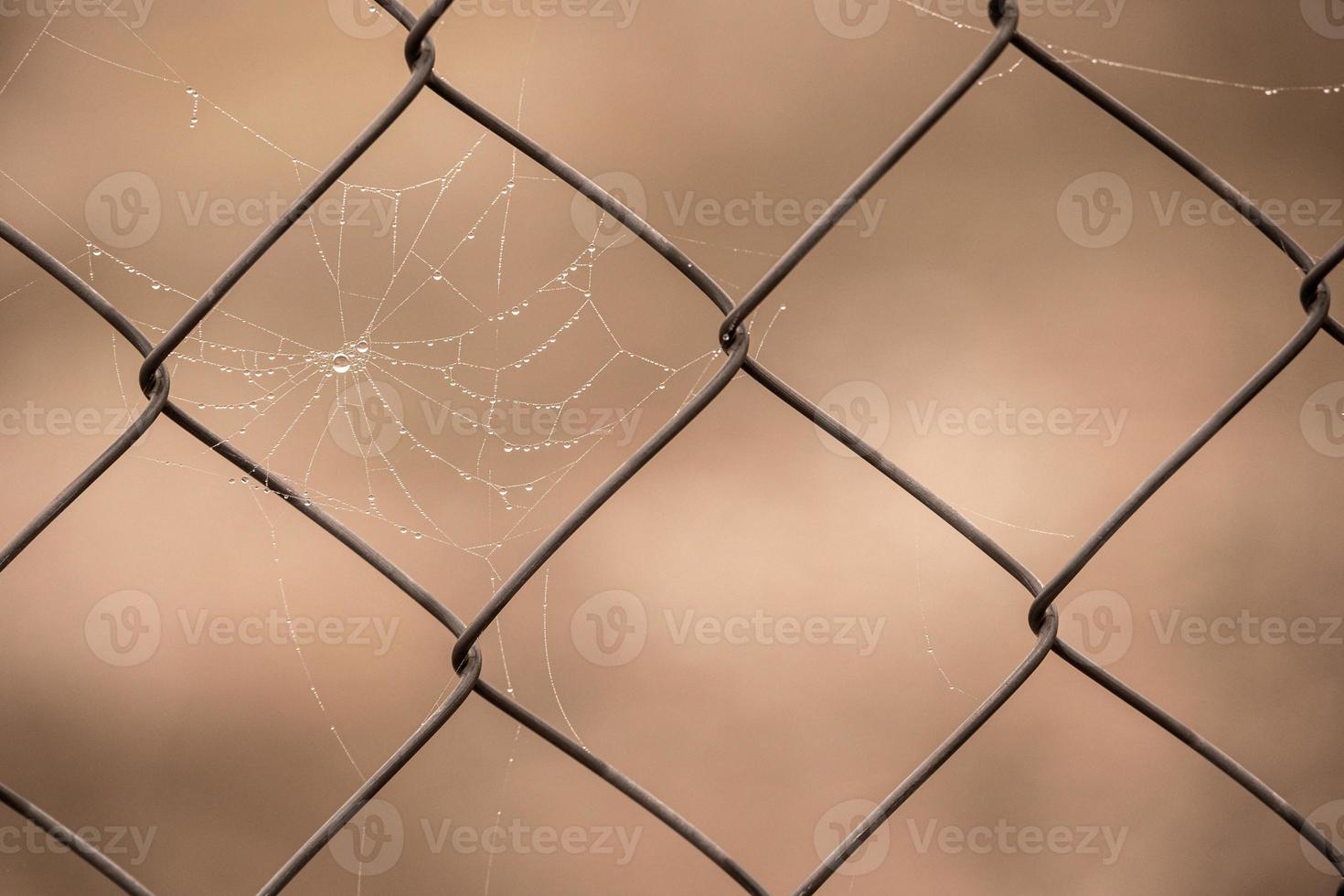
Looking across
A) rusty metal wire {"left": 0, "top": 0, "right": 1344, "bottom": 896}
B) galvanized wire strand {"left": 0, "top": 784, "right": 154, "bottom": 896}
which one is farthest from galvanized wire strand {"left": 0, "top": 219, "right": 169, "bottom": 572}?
galvanized wire strand {"left": 0, "top": 784, "right": 154, "bottom": 896}

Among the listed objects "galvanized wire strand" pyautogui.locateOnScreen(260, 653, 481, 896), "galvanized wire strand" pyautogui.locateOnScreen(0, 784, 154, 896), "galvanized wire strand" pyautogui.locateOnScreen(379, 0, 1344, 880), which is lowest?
"galvanized wire strand" pyautogui.locateOnScreen(0, 784, 154, 896)

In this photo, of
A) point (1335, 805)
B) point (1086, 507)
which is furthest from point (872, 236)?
point (1335, 805)

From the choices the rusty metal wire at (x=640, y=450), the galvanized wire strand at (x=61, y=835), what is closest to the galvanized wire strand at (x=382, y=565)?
the rusty metal wire at (x=640, y=450)

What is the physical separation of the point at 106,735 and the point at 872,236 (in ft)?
8.18

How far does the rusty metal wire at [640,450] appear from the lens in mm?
671

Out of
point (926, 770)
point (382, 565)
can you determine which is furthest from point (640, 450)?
point (926, 770)

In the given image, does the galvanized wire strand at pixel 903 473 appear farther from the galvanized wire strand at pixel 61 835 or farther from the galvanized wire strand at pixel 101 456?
the galvanized wire strand at pixel 61 835

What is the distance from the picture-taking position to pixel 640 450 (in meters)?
0.75

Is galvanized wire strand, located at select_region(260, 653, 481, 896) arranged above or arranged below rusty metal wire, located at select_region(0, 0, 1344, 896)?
below

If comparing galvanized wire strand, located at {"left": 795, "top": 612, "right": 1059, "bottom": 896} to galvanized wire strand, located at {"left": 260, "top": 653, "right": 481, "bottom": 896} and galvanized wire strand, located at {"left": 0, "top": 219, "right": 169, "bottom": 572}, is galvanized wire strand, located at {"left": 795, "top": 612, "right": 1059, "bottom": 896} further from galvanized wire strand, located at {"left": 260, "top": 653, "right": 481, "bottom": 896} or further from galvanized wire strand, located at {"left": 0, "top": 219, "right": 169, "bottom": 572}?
galvanized wire strand, located at {"left": 0, "top": 219, "right": 169, "bottom": 572}

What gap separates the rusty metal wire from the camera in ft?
2.20

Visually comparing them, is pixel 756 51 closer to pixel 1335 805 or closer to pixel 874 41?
pixel 874 41

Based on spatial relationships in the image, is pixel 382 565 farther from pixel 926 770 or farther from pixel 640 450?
pixel 926 770

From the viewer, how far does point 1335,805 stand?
6.96ft
